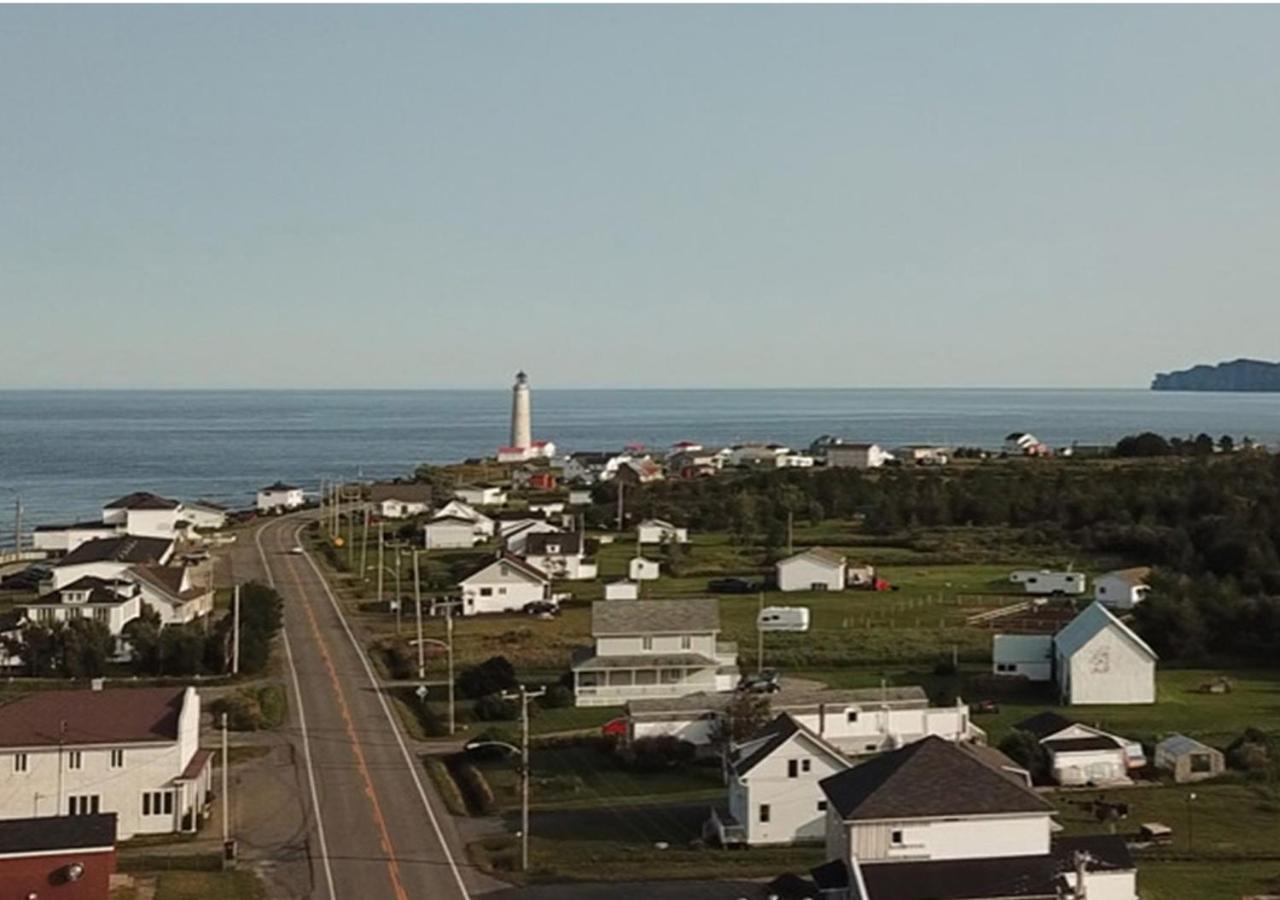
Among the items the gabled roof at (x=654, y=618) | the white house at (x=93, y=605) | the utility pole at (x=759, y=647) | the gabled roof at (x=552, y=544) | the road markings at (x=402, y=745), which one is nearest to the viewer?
the road markings at (x=402, y=745)

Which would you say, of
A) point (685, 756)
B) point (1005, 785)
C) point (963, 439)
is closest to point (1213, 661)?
point (685, 756)

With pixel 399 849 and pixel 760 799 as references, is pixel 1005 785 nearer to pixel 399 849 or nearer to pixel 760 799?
pixel 760 799

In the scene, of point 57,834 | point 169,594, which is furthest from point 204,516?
point 57,834

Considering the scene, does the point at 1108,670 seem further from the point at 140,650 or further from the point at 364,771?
the point at 140,650

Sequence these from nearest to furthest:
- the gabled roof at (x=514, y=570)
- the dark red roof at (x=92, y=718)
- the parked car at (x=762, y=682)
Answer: the dark red roof at (x=92, y=718) → the parked car at (x=762, y=682) → the gabled roof at (x=514, y=570)

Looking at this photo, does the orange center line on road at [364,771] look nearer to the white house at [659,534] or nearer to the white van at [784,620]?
the white van at [784,620]

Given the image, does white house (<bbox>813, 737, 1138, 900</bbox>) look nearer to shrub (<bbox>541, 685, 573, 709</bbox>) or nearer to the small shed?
the small shed

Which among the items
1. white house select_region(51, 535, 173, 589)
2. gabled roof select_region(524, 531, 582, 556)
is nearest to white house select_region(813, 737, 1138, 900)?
white house select_region(51, 535, 173, 589)

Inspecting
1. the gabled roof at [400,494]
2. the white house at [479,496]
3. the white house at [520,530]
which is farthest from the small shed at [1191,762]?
the gabled roof at [400,494]
